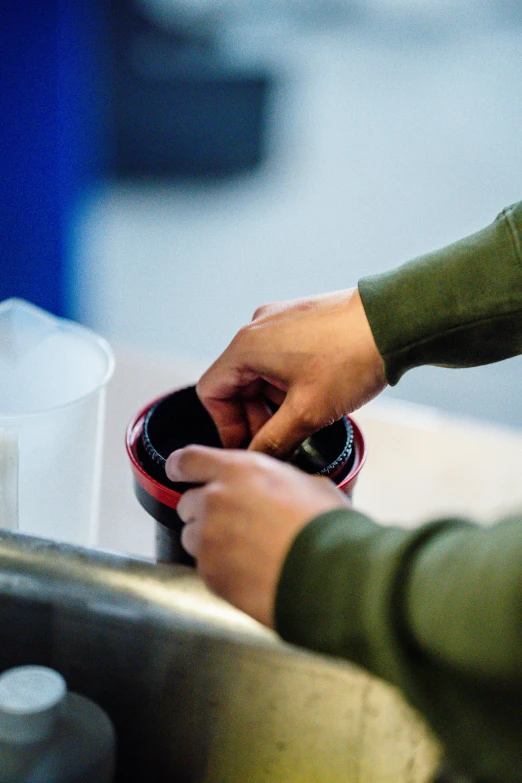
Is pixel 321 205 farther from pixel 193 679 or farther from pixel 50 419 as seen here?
pixel 193 679

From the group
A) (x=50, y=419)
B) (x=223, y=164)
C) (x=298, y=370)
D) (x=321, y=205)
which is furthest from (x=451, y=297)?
A: (x=223, y=164)

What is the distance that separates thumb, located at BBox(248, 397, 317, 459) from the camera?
84 cm

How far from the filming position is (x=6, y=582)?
751 millimetres

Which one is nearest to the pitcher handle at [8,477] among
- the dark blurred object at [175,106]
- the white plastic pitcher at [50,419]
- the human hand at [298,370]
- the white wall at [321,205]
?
the white plastic pitcher at [50,419]

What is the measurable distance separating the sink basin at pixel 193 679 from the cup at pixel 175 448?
67mm

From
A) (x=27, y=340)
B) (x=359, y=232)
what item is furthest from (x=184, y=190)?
(x=27, y=340)

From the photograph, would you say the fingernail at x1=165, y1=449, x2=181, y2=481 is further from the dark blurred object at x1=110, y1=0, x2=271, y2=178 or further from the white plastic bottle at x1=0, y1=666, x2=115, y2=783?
the dark blurred object at x1=110, y1=0, x2=271, y2=178

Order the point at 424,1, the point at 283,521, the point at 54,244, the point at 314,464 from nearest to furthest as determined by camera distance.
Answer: the point at 283,521 → the point at 314,464 → the point at 54,244 → the point at 424,1

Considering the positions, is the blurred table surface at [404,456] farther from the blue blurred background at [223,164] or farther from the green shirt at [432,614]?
the green shirt at [432,614]

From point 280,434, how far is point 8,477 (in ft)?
0.92

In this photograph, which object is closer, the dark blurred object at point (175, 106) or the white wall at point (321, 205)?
the white wall at point (321, 205)

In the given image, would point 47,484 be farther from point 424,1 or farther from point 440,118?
point 424,1

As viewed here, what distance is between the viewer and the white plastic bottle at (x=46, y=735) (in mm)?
713

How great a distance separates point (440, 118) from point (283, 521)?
560 centimetres
